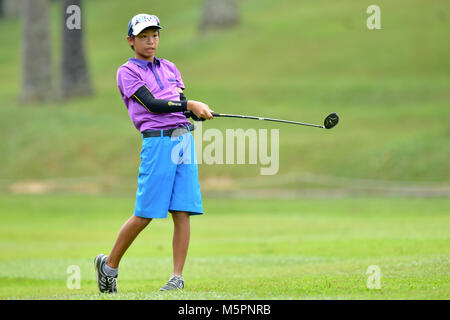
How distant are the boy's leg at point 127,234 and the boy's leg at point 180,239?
257 millimetres

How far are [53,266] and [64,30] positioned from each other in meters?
26.3

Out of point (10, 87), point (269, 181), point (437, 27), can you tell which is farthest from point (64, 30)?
point (437, 27)

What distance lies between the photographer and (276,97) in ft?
117

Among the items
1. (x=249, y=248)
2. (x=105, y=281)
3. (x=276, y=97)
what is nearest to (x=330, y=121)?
(x=105, y=281)

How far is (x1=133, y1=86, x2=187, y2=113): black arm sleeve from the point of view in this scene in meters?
7.02

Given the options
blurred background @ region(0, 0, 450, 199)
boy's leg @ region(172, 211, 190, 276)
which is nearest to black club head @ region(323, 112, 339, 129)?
boy's leg @ region(172, 211, 190, 276)

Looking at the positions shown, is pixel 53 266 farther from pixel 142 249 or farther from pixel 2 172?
pixel 2 172

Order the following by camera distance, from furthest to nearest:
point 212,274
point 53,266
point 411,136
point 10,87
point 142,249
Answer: point 10,87 → point 411,136 → point 142,249 → point 53,266 → point 212,274

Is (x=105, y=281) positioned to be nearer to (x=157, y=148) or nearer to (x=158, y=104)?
(x=157, y=148)

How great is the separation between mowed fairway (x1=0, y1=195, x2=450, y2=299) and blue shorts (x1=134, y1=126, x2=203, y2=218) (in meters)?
0.72

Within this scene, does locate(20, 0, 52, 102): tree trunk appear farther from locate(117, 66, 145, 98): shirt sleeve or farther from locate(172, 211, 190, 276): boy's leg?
locate(172, 211, 190, 276): boy's leg

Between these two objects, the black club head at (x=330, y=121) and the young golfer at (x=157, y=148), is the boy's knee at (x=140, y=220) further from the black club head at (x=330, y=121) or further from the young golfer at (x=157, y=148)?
the black club head at (x=330, y=121)
